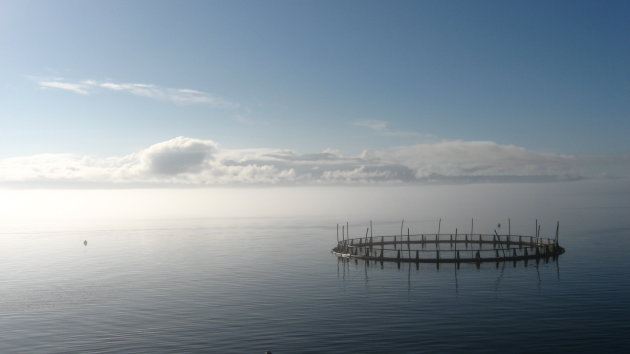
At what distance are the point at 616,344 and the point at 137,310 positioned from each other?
49150 millimetres

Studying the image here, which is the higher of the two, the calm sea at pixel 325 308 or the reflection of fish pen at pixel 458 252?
the reflection of fish pen at pixel 458 252

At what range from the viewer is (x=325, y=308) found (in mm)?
56875

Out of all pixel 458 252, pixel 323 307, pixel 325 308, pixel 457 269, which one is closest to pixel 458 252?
pixel 458 252

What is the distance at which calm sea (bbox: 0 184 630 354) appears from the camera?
43469 millimetres

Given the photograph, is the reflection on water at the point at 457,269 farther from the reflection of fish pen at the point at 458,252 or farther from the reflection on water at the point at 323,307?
the reflection of fish pen at the point at 458,252

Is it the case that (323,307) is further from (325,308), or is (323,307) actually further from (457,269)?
(457,269)

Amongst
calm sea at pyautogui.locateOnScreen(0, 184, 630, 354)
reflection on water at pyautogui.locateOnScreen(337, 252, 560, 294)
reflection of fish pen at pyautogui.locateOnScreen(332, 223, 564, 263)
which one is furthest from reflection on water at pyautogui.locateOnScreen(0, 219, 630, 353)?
reflection of fish pen at pyautogui.locateOnScreen(332, 223, 564, 263)

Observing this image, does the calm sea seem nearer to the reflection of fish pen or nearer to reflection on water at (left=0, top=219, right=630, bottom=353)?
reflection on water at (left=0, top=219, right=630, bottom=353)

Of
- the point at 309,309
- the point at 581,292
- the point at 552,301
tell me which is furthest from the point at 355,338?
the point at 581,292

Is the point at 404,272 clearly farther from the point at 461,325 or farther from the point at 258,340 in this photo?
the point at 258,340

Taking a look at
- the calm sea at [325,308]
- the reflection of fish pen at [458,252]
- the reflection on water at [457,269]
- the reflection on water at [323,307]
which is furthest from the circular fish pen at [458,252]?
the calm sea at [325,308]

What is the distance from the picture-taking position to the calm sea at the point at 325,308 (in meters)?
43.5

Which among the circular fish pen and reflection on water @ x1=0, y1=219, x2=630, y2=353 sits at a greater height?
the circular fish pen

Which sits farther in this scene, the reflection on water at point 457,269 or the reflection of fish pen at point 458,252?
the reflection of fish pen at point 458,252
